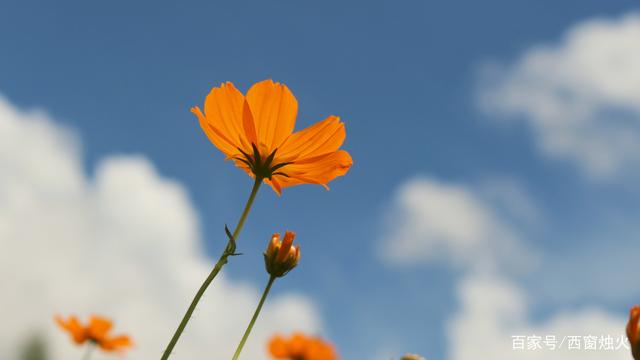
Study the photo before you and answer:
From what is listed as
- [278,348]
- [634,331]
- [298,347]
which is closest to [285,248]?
[634,331]

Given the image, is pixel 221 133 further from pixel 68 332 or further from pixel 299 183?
pixel 68 332

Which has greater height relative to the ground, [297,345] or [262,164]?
[297,345]

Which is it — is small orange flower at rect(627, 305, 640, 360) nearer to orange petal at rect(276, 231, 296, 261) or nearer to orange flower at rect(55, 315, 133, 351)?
orange petal at rect(276, 231, 296, 261)

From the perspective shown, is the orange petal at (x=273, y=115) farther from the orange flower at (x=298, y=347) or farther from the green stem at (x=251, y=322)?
the orange flower at (x=298, y=347)

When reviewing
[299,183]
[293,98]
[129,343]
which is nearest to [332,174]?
[299,183]

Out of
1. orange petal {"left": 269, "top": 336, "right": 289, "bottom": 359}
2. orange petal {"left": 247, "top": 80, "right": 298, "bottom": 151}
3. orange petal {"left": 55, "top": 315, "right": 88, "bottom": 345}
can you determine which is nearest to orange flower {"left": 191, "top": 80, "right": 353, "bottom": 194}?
orange petal {"left": 247, "top": 80, "right": 298, "bottom": 151}

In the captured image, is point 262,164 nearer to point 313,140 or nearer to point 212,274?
point 313,140
